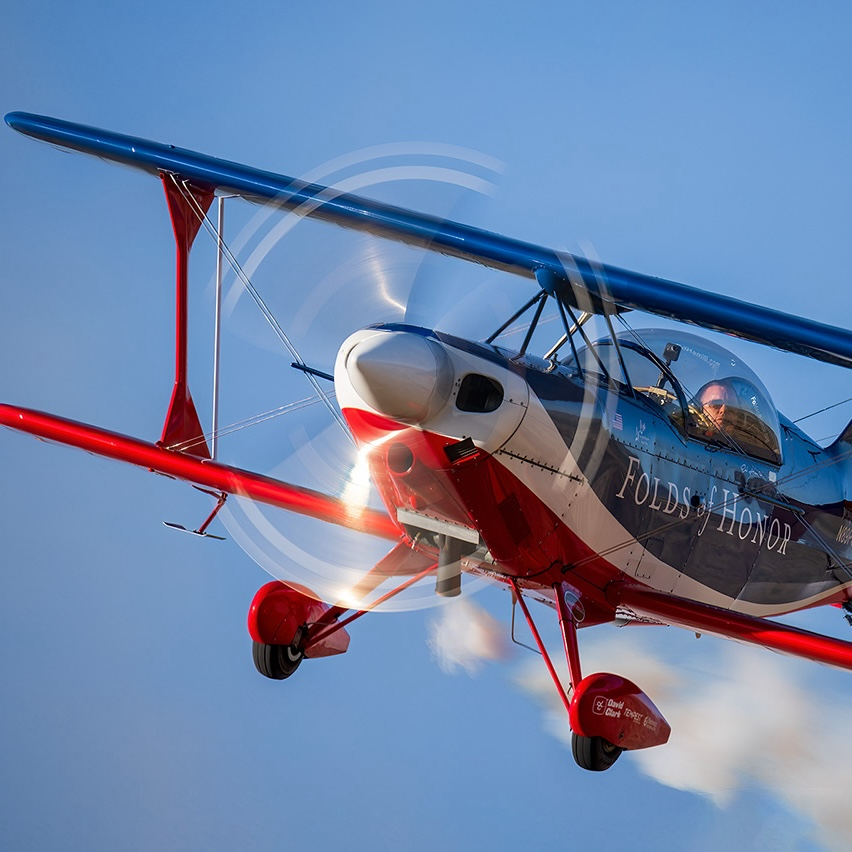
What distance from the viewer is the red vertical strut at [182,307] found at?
44.3ft

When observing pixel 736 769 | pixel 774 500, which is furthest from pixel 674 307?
pixel 736 769

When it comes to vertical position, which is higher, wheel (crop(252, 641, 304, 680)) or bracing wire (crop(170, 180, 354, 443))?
bracing wire (crop(170, 180, 354, 443))

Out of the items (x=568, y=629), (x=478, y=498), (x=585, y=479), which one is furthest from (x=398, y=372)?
(x=568, y=629)

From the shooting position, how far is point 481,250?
1265 centimetres

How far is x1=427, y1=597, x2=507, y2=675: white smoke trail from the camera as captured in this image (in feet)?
48.6

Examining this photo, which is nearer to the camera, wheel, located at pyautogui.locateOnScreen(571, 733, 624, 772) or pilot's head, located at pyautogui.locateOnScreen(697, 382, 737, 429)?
wheel, located at pyautogui.locateOnScreen(571, 733, 624, 772)

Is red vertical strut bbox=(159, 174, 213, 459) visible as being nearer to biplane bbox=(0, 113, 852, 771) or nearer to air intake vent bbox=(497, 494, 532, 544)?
biplane bbox=(0, 113, 852, 771)

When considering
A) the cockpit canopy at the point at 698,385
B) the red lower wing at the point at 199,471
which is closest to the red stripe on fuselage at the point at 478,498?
the red lower wing at the point at 199,471

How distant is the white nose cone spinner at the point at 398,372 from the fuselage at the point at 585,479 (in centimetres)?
1

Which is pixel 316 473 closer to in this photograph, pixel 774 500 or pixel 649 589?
pixel 649 589

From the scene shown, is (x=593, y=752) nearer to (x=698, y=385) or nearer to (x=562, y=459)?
(x=562, y=459)

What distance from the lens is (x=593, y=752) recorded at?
473 inches

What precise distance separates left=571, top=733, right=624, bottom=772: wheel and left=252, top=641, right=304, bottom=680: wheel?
110 inches

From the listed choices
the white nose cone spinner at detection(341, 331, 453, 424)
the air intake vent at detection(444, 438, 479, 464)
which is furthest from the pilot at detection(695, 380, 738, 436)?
the white nose cone spinner at detection(341, 331, 453, 424)
